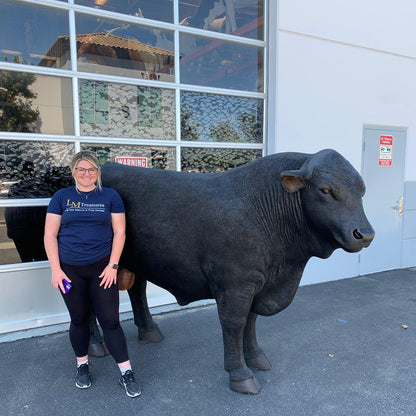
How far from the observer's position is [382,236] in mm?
5723

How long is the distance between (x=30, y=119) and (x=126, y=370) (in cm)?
273

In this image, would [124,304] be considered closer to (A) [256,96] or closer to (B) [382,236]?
(A) [256,96]

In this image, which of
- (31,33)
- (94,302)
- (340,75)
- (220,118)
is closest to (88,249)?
(94,302)

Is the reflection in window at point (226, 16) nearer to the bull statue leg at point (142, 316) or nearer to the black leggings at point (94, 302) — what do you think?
the bull statue leg at point (142, 316)

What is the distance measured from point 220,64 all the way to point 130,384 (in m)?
3.92

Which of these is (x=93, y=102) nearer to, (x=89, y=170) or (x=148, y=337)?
(x=89, y=170)

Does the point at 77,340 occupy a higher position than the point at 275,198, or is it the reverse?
the point at 275,198

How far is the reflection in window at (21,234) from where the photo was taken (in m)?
3.72

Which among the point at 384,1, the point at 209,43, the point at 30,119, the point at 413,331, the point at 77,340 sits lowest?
the point at 413,331

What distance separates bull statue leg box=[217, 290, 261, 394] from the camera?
95.9 inches

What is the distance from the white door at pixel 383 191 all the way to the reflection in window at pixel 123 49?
3167mm

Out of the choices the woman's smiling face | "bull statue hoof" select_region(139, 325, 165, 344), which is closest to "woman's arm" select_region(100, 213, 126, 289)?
the woman's smiling face

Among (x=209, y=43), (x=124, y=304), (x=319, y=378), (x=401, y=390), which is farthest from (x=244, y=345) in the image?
(x=209, y=43)

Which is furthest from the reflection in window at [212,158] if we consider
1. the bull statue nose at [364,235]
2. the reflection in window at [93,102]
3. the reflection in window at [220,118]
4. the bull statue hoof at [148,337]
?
the bull statue nose at [364,235]
